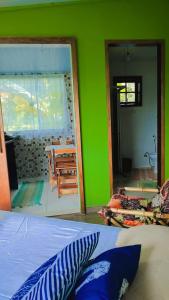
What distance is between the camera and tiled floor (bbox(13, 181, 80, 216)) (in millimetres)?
3021

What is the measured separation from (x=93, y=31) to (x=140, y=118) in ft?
8.36

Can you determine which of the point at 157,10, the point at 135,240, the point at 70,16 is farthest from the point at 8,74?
the point at 135,240

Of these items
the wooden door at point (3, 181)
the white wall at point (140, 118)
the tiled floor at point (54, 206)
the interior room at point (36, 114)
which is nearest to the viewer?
the wooden door at point (3, 181)

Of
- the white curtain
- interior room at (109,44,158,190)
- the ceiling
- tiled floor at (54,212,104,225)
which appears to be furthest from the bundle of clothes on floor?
the white curtain

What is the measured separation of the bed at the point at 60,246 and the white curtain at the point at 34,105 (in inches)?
120

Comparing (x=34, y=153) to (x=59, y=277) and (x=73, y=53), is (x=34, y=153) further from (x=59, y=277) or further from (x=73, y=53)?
(x=59, y=277)

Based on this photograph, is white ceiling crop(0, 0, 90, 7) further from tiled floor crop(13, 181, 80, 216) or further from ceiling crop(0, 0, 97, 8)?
tiled floor crop(13, 181, 80, 216)

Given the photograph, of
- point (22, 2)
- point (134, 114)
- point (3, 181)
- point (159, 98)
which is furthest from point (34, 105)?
point (159, 98)

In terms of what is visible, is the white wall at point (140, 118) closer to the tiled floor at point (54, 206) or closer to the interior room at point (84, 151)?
the interior room at point (84, 151)

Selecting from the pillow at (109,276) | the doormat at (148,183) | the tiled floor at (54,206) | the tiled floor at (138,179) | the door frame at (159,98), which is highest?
the door frame at (159,98)

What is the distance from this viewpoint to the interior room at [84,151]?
2.79 ft

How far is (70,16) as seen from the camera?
8.50 feet

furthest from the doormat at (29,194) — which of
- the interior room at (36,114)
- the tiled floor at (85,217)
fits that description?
the tiled floor at (85,217)

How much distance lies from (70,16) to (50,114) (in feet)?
7.30
